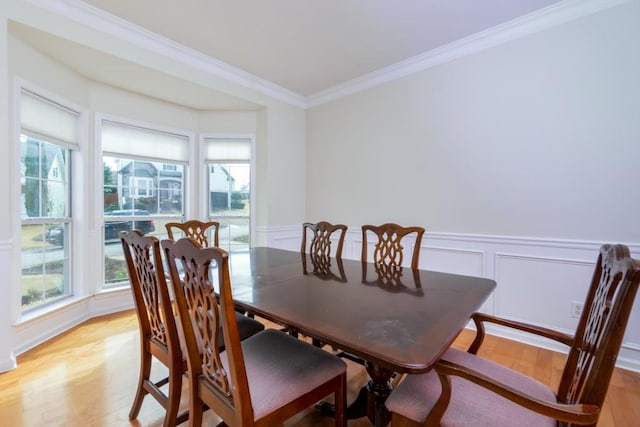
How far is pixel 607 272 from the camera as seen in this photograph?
101 cm

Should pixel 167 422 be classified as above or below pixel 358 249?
below

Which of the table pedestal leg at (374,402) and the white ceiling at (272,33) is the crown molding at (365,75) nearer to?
the white ceiling at (272,33)

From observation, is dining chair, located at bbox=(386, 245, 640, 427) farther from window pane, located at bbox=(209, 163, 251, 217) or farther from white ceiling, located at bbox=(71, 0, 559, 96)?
window pane, located at bbox=(209, 163, 251, 217)

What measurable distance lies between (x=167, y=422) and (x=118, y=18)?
2927 mm

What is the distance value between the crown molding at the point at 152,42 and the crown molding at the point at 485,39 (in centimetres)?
107

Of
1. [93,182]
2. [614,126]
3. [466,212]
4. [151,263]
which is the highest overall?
[614,126]

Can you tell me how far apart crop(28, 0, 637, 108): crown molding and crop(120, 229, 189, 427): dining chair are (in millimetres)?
2020

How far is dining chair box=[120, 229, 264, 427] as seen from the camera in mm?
1315

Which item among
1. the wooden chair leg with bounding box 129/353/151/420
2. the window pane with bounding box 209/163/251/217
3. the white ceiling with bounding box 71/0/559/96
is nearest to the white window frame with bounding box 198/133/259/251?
the window pane with bounding box 209/163/251/217

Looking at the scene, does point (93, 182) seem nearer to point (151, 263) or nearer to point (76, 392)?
point (76, 392)

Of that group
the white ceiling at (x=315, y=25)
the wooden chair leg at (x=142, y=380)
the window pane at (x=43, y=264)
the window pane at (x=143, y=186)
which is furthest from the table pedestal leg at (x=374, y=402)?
the window pane at (x=143, y=186)

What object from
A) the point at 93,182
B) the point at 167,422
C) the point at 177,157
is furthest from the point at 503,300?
the point at 93,182

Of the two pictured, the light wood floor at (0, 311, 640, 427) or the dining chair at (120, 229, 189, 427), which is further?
the light wood floor at (0, 311, 640, 427)

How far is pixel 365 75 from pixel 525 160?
192 cm
